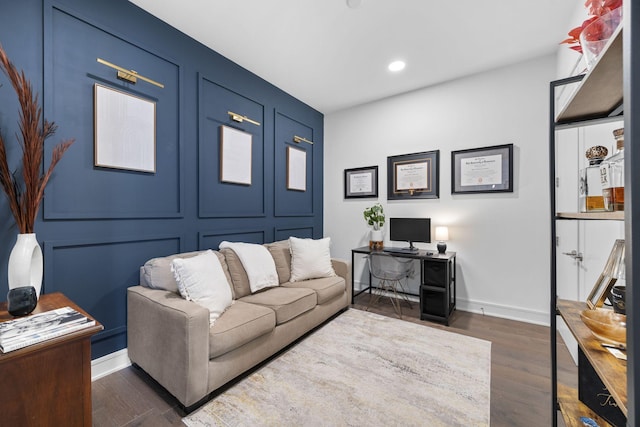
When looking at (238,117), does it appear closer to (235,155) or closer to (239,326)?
(235,155)

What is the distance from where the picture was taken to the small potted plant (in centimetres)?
375

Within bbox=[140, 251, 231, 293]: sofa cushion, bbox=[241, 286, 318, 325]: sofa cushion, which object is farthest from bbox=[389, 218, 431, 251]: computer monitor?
bbox=[140, 251, 231, 293]: sofa cushion

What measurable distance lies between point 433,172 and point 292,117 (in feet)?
6.93

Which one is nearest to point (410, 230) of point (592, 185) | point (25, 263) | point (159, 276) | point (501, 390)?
point (501, 390)

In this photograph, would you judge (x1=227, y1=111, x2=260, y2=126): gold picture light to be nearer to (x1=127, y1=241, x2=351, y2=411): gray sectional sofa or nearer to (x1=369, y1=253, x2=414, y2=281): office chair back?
(x1=127, y1=241, x2=351, y2=411): gray sectional sofa

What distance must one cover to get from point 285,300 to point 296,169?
7.15 feet

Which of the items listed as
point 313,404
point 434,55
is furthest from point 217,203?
point 434,55

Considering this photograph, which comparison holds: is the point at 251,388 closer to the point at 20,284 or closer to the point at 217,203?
the point at 20,284

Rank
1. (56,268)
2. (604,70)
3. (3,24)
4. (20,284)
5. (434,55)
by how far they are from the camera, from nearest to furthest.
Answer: (604,70), (20,284), (3,24), (56,268), (434,55)

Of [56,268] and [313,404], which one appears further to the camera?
[56,268]

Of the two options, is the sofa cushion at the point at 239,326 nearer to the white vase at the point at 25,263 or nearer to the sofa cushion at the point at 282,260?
the sofa cushion at the point at 282,260

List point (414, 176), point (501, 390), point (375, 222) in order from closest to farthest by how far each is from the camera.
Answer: point (501, 390), point (414, 176), point (375, 222)

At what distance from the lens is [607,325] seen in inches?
33.5

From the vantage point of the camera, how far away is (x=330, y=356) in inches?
88.6
